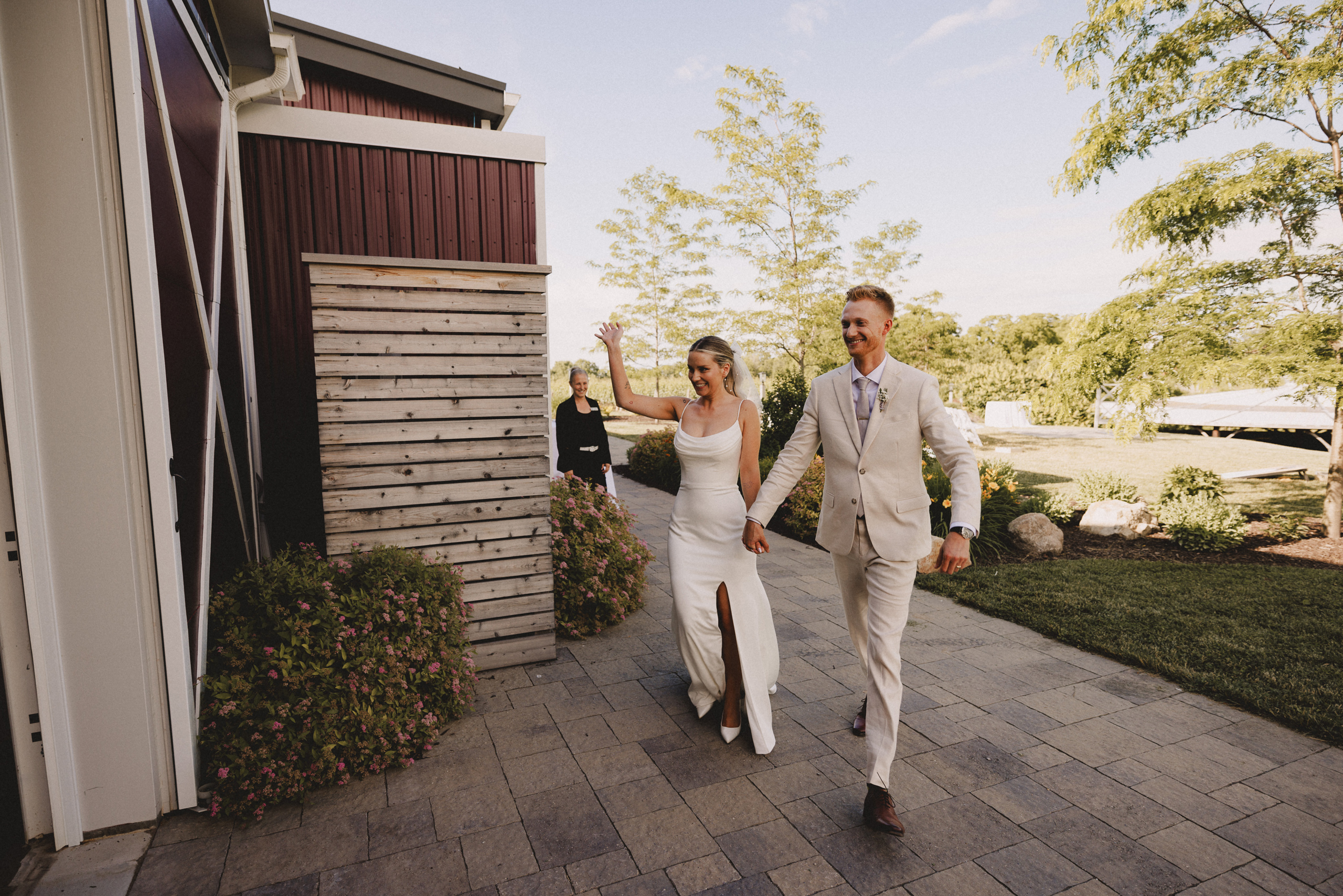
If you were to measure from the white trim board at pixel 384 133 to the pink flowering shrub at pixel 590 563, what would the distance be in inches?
109

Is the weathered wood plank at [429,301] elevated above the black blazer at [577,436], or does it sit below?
above

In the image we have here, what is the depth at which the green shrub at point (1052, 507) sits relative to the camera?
825cm

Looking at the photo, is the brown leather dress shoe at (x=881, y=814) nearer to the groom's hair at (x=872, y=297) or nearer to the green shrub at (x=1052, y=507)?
the groom's hair at (x=872, y=297)

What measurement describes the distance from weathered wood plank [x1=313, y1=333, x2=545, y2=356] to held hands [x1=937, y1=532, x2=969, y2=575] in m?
2.69

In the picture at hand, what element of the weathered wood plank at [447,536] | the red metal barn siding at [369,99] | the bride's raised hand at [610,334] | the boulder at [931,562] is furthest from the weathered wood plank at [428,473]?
the red metal barn siding at [369,99]

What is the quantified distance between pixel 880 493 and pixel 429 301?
2.77 meters

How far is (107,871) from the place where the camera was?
2.44 metres

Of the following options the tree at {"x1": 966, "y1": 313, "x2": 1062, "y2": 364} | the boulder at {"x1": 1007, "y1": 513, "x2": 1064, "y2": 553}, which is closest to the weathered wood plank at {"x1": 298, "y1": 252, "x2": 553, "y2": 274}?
the boulder at {"x1": 1007, "y1": 513, "x2": 1064, "y2": 553}

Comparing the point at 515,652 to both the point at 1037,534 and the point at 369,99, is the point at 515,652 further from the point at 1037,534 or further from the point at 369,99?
the point at 369,99

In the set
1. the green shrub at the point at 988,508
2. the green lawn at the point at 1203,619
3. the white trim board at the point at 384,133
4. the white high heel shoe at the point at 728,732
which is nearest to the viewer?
the white high heel shoe at the point at 728,732

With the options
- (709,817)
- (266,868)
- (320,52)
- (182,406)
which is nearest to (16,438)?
(182,406)

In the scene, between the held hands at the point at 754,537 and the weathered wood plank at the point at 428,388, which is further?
the weathered wood plank at the point at 428,388

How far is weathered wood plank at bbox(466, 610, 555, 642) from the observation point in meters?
4.18

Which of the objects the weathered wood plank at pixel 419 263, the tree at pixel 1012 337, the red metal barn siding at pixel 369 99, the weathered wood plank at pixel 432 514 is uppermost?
the red metal barn siding at pixel 369 99
